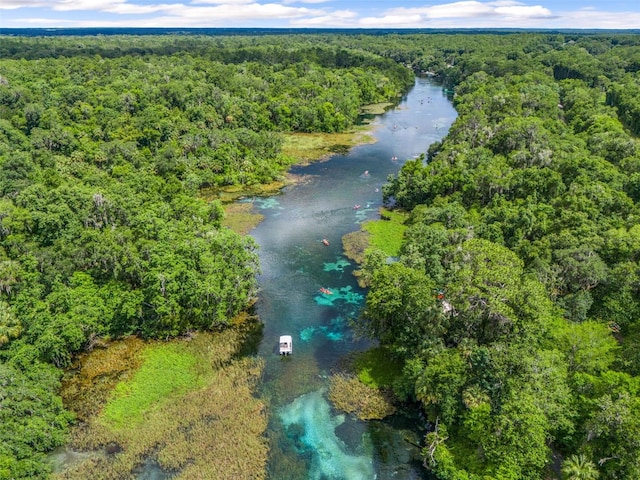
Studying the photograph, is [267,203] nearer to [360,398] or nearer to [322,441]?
[360,398]

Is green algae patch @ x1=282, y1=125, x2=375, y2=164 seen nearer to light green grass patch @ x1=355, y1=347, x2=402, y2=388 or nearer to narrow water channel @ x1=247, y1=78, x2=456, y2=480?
narrow water channel @ x1=247, y1=78, x2=456, y2=480

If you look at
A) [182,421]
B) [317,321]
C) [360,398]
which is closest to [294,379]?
[360,398]

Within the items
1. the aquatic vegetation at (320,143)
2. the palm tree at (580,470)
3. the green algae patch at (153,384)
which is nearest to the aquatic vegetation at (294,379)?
the green algae patch at (153,384)

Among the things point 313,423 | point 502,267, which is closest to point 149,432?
point 313,423

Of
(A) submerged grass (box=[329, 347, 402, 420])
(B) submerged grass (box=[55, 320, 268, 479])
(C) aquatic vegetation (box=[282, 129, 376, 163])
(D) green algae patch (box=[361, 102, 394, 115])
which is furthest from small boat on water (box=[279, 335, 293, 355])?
(D) green algae patch (box=[361, 102, 394, 115])

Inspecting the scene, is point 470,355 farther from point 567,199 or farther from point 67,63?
point 67,63

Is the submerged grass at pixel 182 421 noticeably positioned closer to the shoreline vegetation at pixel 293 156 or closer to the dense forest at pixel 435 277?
the dense forest at pixel 435 277
